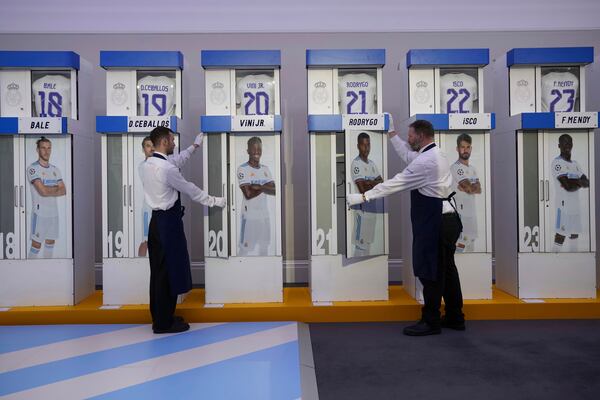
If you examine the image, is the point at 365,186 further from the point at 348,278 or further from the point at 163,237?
the point at 163,237

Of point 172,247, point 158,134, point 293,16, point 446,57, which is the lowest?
point 172,247

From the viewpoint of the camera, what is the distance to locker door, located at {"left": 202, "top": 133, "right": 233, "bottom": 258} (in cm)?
514

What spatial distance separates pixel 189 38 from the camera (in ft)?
21.6

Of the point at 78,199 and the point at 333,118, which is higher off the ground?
the point at 333,118

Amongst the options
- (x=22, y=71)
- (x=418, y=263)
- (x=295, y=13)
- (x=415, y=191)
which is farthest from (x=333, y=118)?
(x=22, y=71)

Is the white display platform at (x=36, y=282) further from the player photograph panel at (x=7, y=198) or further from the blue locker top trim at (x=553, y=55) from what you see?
the blue locker top trim at (x=553, y=55)

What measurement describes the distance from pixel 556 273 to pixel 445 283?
1.30 m

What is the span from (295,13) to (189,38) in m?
1.28

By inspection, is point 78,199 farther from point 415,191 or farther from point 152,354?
point 415,191

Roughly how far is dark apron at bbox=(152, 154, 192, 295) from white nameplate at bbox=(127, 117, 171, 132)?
53 centimetres

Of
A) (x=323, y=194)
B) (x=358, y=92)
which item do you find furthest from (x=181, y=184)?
(x=358, y=92)

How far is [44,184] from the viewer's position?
202 inches

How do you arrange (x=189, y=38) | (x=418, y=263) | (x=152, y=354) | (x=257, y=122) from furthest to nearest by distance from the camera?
(x=189, y=38)
(x=257, y=122)
(x=418, y=263)
(x=152, y=354)

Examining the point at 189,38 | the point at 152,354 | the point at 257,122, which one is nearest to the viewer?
the point at 152,354
